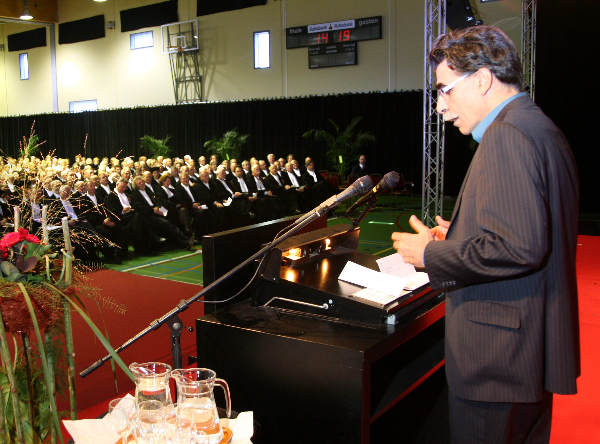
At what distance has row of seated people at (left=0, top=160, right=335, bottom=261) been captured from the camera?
25.5 feet

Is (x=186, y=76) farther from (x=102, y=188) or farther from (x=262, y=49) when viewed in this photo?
(x=102, y=188)

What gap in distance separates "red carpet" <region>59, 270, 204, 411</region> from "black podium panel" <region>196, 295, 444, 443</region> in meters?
0.49

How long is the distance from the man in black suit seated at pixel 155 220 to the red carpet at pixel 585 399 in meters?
5.64

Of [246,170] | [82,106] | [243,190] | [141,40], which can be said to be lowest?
[243,190]

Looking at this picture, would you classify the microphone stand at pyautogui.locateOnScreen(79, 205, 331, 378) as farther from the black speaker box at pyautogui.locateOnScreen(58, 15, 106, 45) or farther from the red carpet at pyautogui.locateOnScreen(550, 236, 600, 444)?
the black speaker box at pyautogui.locateOnScreen(58, 15, 106, 45)

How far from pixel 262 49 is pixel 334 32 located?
2.52 meters

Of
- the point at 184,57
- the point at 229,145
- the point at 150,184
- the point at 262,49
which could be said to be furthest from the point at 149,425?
the point at 184,57

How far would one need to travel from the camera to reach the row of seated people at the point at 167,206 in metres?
7.76

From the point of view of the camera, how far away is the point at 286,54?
16.6 metres

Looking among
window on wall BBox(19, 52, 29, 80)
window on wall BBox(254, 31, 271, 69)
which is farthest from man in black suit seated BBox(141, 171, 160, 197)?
window on wall BBox(19, 52, 29, 80)

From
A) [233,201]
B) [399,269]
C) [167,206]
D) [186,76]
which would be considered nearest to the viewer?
[399,269]

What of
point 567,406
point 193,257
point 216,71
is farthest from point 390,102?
point 567,406

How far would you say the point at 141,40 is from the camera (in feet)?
63.5

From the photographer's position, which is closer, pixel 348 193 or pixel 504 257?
pixel 504 257
